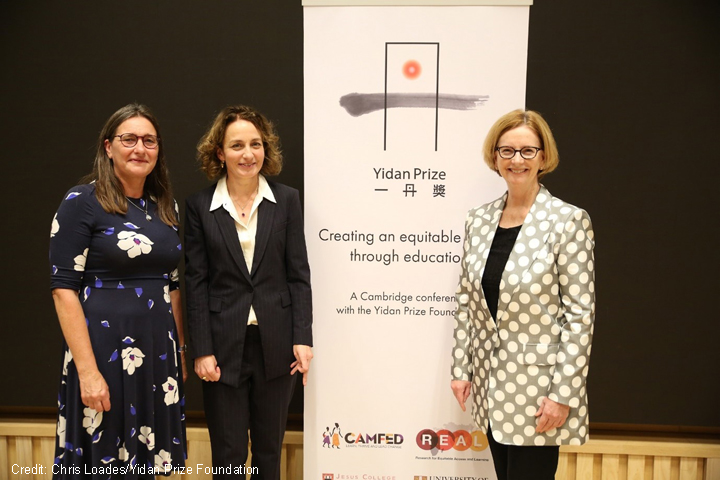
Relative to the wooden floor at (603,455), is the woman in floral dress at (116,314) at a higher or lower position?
higher

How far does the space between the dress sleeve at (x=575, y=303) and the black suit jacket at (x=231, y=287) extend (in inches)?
40.3

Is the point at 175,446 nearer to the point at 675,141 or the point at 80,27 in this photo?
the point at 80,27

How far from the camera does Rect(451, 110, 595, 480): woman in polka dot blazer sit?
1770 mm

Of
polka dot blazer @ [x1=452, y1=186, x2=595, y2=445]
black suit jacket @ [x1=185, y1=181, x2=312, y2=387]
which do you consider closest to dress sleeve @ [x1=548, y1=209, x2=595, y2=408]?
polka dot blazer @ [x1=452, y1=186, x2=595, y2=445]

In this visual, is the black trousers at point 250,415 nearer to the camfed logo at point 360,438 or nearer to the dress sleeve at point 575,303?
the camfed logo at point 360,438

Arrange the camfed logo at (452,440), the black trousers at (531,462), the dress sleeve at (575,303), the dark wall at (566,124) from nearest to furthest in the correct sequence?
the dress sleeve at (575,303), the black trousers at (531,462), the camfed logo at (452,440), the dark wall at (566,124)

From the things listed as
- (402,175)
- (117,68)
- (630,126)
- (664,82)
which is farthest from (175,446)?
(664,82)

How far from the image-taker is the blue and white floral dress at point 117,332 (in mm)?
1849

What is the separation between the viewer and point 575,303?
178cm

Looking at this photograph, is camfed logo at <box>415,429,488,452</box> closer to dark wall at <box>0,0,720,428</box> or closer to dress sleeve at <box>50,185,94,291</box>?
dark wall at <box>0,0,720,428</box>

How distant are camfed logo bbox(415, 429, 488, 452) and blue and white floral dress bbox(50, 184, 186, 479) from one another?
107cm

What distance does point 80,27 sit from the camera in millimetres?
2812

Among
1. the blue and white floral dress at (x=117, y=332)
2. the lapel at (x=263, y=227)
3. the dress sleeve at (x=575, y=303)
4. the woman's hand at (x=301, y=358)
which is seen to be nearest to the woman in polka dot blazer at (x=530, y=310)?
the dress sleeve at (x=575, y=303)

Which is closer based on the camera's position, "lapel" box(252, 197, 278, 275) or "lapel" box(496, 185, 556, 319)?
"lapel" box(496, 185, 556, 319)
